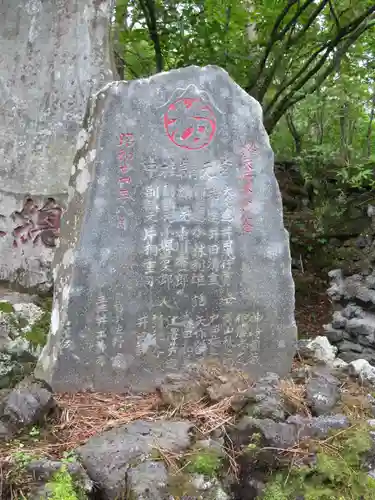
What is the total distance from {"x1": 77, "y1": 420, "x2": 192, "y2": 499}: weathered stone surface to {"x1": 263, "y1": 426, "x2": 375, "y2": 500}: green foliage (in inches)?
17.5

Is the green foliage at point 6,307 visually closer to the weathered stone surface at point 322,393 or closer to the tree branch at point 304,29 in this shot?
the weathered stone surface at point 322,393

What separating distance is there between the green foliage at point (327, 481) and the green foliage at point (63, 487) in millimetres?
794

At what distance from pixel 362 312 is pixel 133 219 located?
118 inches

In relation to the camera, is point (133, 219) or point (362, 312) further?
point (362, 312)

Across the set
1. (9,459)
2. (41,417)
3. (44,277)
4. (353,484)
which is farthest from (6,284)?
(353,484)

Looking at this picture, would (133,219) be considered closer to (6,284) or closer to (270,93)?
(6,284)

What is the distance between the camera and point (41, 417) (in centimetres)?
279

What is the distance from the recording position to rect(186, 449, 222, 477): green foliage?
2.45 metres

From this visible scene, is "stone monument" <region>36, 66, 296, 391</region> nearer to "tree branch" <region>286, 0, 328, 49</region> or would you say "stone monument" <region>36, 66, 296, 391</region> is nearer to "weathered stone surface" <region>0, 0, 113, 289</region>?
"weathered stone surface" <region>0, 0, 113, 289</region>

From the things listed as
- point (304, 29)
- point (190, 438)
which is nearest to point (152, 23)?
point (304, 29)

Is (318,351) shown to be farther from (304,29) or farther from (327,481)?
(304,29)

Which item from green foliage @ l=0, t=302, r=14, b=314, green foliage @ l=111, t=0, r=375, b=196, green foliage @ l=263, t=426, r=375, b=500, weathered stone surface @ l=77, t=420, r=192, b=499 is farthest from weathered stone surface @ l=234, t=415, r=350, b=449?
green foliage @ l=111, t=0, r=375, b=196

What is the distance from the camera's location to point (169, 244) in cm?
332

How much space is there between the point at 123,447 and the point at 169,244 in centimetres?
121
